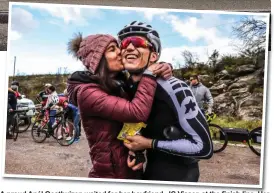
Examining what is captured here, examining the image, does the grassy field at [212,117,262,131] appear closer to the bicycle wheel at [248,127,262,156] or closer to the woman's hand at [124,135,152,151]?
the bicycle wheel at [248,127,262,156]

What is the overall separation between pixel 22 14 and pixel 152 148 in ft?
5.69

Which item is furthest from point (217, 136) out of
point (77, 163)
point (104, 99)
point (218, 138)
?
point (77, 163)

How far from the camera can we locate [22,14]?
395cm

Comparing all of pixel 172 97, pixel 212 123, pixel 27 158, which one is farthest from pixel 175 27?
pixel 27 158

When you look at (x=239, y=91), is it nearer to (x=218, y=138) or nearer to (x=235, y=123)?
(x=235, y=123)

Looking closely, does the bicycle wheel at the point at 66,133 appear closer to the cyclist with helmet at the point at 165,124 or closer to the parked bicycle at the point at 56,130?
the parked bicycle at the point at 56,130

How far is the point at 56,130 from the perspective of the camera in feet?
13.2

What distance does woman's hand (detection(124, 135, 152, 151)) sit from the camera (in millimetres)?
3900

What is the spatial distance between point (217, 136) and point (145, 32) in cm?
118

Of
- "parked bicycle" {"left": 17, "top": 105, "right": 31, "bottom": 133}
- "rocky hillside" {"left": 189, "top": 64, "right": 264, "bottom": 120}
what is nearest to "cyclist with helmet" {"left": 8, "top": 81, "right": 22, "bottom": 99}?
"parked bicycle" {"left": 17, "top": 105, "right": 31, "bottom": 133}

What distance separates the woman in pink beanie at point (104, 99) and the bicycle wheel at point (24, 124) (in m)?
0.50

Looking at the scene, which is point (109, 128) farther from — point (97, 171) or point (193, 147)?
point (193, 147)

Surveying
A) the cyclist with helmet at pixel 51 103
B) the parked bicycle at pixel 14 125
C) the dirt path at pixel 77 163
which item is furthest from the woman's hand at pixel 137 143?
the parked bicycle at pixel 14 125

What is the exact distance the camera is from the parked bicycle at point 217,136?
3947 mm
